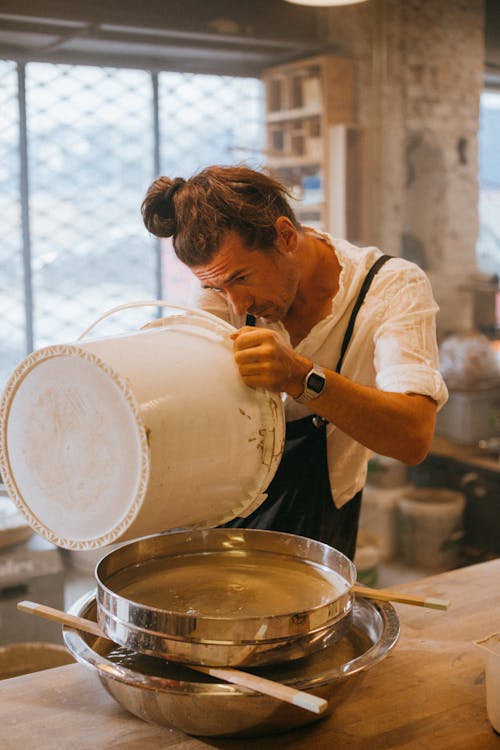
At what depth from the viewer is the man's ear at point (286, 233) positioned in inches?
70.3

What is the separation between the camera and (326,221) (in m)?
5.31

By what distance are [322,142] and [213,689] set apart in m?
4.56

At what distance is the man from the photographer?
1587mm

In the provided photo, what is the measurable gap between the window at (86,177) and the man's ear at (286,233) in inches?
127

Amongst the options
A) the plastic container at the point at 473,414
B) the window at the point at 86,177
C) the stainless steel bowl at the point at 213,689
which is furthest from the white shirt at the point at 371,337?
the window at the point at 86,177

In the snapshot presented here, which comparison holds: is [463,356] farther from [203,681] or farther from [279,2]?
[203,681]

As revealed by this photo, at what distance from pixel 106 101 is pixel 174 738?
439cm

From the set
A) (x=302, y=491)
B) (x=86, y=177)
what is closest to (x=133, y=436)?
(x=302, y=491)

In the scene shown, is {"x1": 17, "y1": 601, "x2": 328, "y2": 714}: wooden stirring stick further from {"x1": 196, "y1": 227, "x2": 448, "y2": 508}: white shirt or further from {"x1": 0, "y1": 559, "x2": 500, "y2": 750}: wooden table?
{"x1": 196, "y1": 227, "x2": 448, "y2": 508}: white shirt

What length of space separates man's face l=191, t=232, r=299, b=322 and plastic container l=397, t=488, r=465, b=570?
3.06m

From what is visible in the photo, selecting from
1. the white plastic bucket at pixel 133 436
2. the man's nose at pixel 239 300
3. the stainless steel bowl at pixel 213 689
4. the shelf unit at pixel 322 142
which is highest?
the shelf unit at pixel 322 142

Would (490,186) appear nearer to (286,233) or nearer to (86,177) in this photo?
(86,177)

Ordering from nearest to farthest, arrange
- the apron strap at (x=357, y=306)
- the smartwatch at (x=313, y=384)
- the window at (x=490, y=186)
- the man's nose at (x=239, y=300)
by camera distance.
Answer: the smartwatch at (x=313, y=384) → the man's nose at (x=239, y=300) → the apron strap at (x=357, y=306) → the window at (x=490, y=186)

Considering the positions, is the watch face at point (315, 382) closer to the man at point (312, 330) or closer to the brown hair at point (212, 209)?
the man at point (312, 330)
